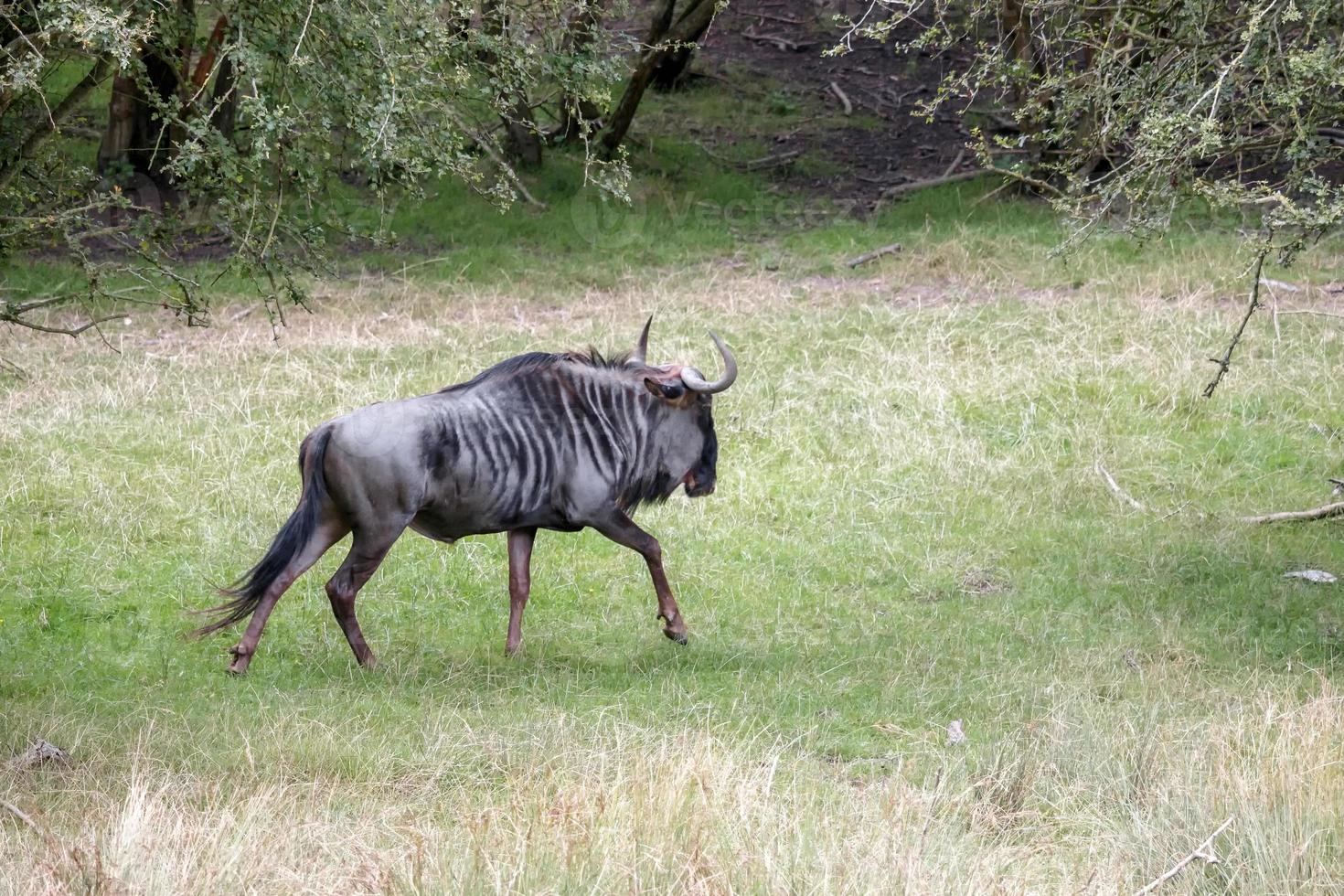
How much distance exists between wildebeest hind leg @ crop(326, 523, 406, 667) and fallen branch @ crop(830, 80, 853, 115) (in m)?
18.4

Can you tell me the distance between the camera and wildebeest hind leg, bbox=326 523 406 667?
7.74 meters

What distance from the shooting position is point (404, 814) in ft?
18.4

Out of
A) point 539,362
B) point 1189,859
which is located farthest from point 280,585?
point 1189,859

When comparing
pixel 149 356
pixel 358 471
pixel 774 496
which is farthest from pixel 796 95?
pixel 358 471

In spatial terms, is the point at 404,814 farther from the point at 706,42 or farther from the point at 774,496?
the point at 706,42

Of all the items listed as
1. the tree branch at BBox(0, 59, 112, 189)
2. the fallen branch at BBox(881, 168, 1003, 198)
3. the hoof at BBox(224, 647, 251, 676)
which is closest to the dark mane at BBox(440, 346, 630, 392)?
the hoof at BBox(224, 647, 251, 676)

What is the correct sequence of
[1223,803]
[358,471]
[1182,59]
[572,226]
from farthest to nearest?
[572,226] < [1182,59] < [358,471] < [1223,803]

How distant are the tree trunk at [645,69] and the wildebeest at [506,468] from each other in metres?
11.7

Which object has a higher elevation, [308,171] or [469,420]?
[308,171]

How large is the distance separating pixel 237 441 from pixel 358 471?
433 centimetres

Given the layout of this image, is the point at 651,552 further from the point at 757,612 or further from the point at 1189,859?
the point at 1189,859

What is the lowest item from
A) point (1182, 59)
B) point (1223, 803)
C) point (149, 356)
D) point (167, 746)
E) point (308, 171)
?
point (149, 356)

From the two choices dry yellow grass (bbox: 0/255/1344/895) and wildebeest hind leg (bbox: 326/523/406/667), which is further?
wildebeest hind leg (bbox: 326/523/406/667)

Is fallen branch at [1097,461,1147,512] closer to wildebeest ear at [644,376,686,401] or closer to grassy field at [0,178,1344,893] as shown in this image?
grassy field at [0,178,1344,893]
